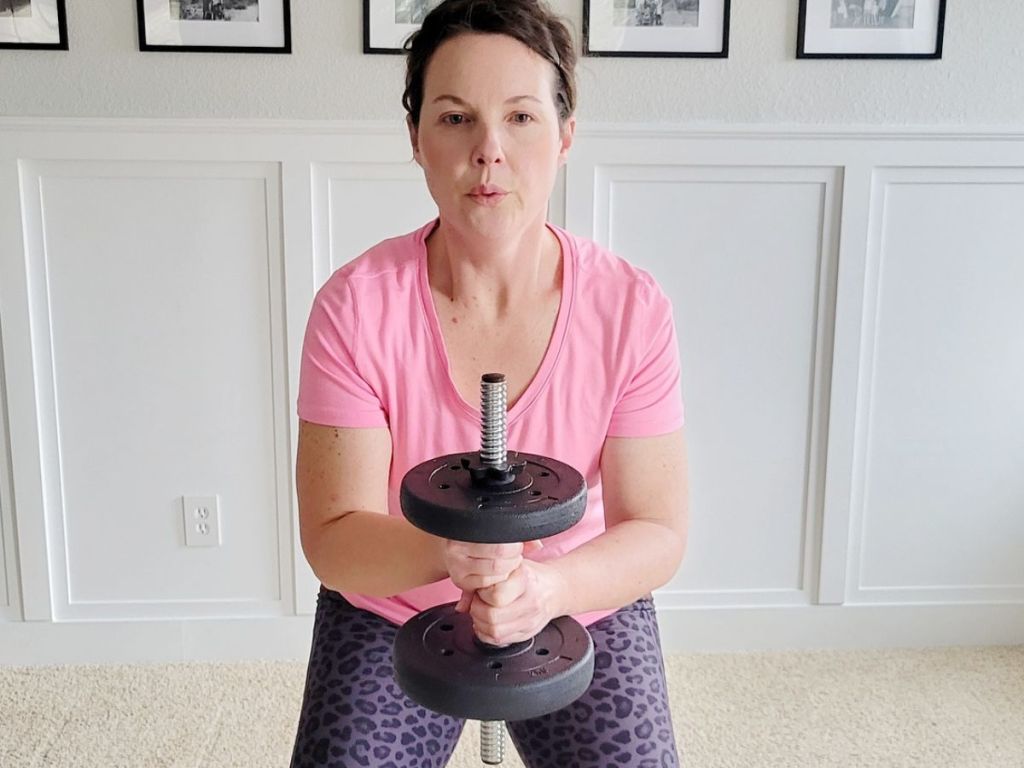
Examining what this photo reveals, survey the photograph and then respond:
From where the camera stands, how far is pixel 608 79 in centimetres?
203

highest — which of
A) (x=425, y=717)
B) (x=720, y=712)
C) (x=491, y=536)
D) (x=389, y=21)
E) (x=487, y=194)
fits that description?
(x=389, y=21)

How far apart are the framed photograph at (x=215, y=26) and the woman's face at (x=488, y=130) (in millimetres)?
929

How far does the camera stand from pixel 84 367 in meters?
2.09

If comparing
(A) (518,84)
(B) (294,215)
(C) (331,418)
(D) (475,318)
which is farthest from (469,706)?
(B) (294,215)

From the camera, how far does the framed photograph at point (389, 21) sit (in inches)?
77.4

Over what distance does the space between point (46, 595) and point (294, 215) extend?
0.97 meters

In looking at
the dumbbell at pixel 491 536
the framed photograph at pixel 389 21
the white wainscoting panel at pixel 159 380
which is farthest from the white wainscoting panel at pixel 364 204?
the dumbbell at pixel 491 536

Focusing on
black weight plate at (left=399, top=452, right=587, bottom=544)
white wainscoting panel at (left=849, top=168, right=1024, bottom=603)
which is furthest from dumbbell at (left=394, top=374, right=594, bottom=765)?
white wainscoting panel at (left=849, top=168, right=1024, bottom=603)

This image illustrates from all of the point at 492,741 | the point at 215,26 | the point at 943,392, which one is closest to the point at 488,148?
the point at 492,741

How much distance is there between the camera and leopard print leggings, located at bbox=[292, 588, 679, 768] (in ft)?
3.67

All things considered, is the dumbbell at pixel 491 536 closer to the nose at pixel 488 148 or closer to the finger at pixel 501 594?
the finger at pixel 501 594

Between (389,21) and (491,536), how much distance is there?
1428 mm

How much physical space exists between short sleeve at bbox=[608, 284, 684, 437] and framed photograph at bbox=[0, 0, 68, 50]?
4.44 ft

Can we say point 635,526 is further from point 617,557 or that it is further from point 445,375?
point 445,375
